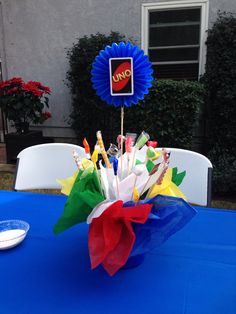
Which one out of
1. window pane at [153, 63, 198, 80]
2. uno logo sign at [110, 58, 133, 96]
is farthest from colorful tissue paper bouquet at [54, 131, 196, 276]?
window pane at [153, 63, 198, 80]

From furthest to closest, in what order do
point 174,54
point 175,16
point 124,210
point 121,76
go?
point 174,54, point 175,16, point 121,76, point 124,210

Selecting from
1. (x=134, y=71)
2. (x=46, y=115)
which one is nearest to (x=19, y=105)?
(x=46, y=115)

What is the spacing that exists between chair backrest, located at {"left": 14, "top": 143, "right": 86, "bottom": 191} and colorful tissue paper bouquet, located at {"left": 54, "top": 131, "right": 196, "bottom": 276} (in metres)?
0.93

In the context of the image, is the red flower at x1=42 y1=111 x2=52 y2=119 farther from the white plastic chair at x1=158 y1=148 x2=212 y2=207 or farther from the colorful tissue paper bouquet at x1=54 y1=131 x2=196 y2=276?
the colorful tissue paper bouquet at x1=54 y1=131 x2=196 y2=276

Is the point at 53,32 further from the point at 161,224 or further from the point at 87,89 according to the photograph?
the point at 161,224

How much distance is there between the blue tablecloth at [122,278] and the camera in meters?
0.66

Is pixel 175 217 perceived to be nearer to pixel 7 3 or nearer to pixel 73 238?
pixel 73 238

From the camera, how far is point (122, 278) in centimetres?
74

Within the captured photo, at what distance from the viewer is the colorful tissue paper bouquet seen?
68 cm

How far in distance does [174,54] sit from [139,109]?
3.65 feet

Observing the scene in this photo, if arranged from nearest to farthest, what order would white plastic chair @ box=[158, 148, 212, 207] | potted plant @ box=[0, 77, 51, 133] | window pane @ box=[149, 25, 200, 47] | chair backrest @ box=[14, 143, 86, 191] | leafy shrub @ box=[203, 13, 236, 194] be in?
white plastic chair @ box=[158, 148, 212, 207] → chair backrest @ box=[14, 143, 86, 191] → leafy shrub @ box=[203, 13, 236, 194] → potted plant @ box=[0, 77, 51, 133] → window pane @ box=[149, 25, 200, 47]

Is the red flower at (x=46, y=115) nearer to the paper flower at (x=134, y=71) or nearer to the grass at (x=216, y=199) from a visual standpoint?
the grass at (x=216, y=199)

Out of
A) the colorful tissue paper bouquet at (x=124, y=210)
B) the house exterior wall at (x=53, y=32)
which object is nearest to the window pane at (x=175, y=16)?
the house exterior wall at (x=53, y=32)

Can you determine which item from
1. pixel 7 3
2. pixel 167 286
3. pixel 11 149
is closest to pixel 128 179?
pixel 167 286
